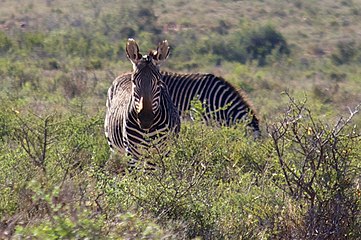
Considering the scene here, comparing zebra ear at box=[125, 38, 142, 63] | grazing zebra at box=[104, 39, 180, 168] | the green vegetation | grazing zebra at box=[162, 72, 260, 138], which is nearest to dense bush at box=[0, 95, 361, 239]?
the green vegetation

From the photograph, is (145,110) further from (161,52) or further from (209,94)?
(209,94)

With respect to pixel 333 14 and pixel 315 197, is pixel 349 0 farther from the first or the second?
pixel 315 197

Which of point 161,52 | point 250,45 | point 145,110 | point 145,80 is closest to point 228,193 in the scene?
point 145,110

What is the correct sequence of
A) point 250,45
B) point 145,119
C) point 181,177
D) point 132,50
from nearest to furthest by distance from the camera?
1. point 181,177
2. point 132,50
3. point 145,119
4. point 250,45

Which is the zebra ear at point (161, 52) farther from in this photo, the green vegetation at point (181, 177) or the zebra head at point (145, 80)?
the green vegetation at point (181, 177)

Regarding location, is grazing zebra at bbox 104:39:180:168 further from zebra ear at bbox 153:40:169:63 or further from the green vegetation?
the green vegetation

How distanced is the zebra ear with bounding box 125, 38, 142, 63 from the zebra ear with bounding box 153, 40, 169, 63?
0.57 feet

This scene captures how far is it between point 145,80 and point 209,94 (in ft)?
16.3

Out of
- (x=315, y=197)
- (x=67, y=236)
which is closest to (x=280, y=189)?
(x=315, y=197)

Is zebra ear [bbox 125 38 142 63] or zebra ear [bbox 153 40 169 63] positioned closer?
zebra ear [bbox 125 38 142 63]

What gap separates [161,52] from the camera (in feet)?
28.7

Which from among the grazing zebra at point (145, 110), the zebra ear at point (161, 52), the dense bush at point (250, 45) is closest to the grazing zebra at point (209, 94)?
the grazing zebra at point (145, 110)

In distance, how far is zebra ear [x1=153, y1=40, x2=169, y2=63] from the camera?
28.5ft

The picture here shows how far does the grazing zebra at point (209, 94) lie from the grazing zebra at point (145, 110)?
3355 millimetres
